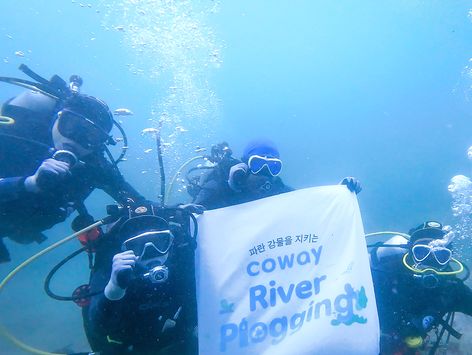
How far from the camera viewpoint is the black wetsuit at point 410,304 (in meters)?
4.71

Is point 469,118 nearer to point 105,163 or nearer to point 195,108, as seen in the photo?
point 195,108

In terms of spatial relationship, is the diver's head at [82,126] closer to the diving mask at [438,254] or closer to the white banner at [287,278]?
the white banner at [287,278]

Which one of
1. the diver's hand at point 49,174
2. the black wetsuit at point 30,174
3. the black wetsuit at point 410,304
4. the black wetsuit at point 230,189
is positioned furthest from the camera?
the black wetsuit at point 230,189

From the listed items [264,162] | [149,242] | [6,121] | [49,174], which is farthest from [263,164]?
[6,121]

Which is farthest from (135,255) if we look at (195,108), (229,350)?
(195,108)

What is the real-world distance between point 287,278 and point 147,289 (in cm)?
145

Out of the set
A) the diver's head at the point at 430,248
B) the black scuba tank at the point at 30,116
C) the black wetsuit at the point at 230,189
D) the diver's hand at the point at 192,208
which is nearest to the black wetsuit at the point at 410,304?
the diver's head at the point at 430,248

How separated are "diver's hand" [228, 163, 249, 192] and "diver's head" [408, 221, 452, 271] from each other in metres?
2.40

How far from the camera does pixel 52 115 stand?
15.8ft

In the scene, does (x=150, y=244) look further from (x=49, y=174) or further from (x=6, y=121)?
(x=6, y=121)

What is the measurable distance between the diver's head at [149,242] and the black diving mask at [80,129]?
55.1 inches

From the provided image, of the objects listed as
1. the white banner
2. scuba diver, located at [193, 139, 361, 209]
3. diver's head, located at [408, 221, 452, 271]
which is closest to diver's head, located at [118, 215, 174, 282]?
the white banner

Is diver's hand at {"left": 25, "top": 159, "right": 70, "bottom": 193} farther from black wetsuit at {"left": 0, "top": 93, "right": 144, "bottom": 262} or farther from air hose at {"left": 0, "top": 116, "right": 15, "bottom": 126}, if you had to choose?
air hose at {"left": 0, "top": 116, "right": 15, "bottom": 126}

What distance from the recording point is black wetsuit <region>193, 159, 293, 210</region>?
17.7ft
